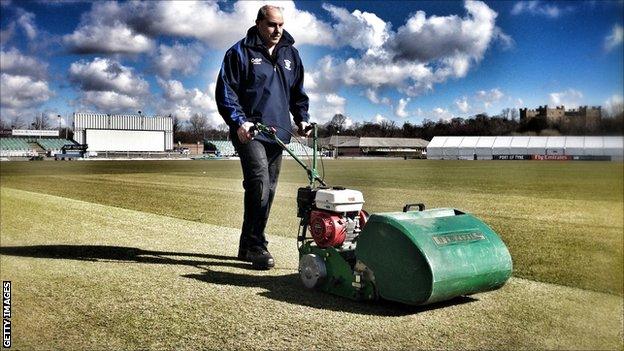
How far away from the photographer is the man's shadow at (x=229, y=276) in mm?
3717

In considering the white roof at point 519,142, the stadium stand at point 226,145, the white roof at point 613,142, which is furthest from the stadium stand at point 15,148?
the white roof at point 613,142

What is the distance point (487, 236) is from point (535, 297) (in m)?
0.76

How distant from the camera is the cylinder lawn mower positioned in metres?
3.28

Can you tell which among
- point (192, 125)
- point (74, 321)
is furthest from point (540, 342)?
point (192, 125)

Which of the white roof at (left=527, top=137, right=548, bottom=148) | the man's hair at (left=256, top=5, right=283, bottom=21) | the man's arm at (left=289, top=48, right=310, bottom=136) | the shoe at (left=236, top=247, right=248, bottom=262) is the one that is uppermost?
the man's hair at (left=256, top=5, right=283, bottom=21)

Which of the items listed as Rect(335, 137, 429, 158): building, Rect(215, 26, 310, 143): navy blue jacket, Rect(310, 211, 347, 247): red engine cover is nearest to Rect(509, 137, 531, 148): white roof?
Rect(310, 211, 347, 247): red engine cover

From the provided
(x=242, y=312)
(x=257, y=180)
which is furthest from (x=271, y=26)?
(x=242, y=312)

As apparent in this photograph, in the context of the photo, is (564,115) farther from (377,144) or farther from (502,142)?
(377,144)

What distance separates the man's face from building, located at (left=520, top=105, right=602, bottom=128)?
2055mm

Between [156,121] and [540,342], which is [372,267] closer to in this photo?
[540,342]

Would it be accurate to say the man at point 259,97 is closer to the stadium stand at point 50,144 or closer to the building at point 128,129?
the building at point 128,129

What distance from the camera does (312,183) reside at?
4328 millimetres

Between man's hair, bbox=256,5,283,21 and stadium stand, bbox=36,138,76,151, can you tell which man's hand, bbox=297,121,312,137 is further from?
stadium stand, bbox=36,138,76,151

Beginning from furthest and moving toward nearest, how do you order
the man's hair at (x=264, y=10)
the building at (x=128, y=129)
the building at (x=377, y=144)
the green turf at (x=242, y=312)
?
1. the building at (x=128, y=129)
2. the building at (x=377, y=144)
3. the man's hair at (x=264, y=10)
4. the green turf at (x=242, y=312)
